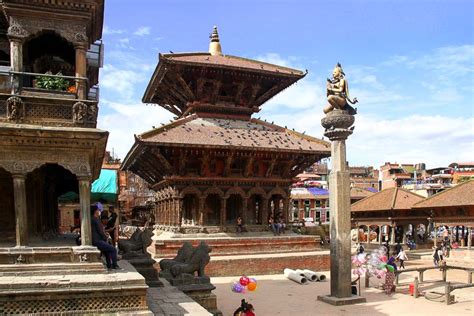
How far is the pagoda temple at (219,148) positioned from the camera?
2258cm

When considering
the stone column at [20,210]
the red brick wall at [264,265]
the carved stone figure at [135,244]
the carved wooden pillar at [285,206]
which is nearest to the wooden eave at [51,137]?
the stone column at [20,210]

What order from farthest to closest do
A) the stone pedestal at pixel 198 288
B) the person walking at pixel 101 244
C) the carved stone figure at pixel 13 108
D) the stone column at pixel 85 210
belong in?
the stone pedestal at pixel 198 288, the person walking at pixel 101 244, the stone column at pixel 85 210, the carved stone figure at pixel 13 108

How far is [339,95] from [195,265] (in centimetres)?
713

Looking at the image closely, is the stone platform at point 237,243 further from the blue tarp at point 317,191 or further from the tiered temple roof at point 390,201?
the blue tarp at point 317,191

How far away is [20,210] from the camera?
984 cm

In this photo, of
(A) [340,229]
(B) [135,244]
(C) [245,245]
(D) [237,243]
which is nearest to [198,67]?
(D) [237,243]

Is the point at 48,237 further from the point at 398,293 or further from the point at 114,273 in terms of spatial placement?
the point at 398,293

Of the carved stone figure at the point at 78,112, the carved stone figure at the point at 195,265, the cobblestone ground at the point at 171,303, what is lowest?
the cobblestone ground at the point at 171,303

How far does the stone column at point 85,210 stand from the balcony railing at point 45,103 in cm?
129

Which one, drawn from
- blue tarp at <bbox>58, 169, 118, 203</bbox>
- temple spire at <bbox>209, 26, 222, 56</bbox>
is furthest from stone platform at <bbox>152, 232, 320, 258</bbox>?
temple spire at <bbox>209, 26, 222, 56</bbox>

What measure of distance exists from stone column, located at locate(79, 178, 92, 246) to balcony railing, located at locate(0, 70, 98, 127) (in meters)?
1.29

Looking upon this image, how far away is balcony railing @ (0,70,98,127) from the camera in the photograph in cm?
999

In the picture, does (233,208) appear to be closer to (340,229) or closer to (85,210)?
(340,229)

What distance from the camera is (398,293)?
56.4ft
